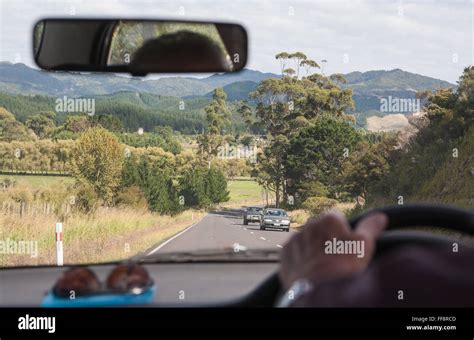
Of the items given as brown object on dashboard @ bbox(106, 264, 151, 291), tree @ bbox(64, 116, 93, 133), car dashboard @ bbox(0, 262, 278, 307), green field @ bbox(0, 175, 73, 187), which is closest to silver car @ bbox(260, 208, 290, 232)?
green field @ bbox(0, 175, 73, 187)

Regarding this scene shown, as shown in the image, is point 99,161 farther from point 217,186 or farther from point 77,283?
point 77,283

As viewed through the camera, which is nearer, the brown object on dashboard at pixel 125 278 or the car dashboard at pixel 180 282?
the brown object on dashboard at pixel 125 278

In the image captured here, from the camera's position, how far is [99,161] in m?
3.93

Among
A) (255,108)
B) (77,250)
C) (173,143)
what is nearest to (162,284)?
(77,250)

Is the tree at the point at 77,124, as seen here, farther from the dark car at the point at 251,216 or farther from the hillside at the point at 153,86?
the dark car at the point at 251,216

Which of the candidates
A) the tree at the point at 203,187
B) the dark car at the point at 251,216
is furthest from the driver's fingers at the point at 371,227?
the dark car at the point at 251,216

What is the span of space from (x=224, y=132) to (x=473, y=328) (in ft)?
7.41

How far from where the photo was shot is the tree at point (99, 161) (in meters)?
3.73

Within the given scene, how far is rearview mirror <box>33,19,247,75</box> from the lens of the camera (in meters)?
2.01

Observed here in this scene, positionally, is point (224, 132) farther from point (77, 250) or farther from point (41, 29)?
point (41, 29)

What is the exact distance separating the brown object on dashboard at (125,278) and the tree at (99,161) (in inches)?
70.3

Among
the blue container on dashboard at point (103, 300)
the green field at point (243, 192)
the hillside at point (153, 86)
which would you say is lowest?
the green field at point (243, 192)

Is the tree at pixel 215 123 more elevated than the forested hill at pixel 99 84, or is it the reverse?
the forested hill at pixel 99 84

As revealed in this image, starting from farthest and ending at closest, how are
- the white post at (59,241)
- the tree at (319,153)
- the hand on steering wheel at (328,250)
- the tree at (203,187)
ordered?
the tree at (319,153) < the tree at (203,187) < the white post at (59,241) < the hand on steering wheel at (328,250)
